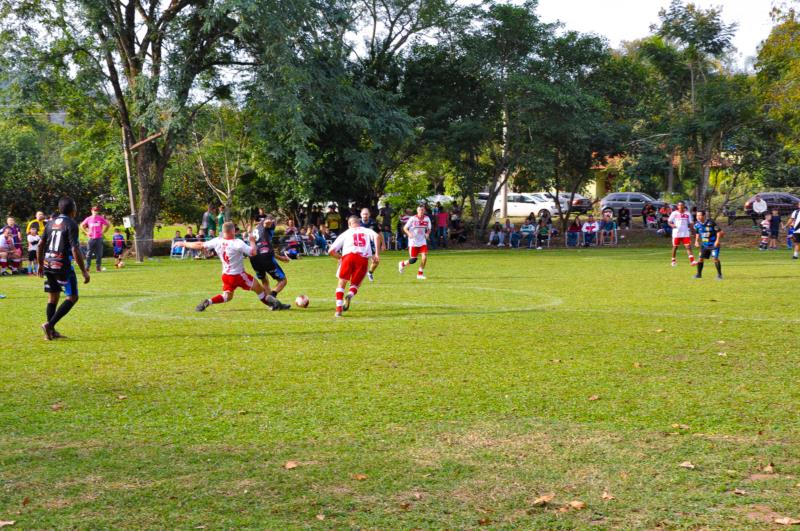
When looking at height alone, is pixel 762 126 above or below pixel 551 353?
above

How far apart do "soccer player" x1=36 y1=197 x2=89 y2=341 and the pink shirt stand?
44.9 feet

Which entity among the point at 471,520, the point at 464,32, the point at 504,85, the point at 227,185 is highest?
the point at 464,32

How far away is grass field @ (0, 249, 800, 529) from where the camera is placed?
209 inches

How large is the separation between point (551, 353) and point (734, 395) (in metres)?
2.72

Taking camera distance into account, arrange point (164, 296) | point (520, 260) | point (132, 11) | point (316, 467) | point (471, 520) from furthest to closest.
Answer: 1. point (132, 11)
2. point (520, 260)
3. point (164, 296)
4. point (316, 467)
5. point (471, 520)

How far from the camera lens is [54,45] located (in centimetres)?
3192

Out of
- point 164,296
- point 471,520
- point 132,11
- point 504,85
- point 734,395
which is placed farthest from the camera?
point 504,85

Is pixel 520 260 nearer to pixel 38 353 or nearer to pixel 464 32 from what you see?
pixel 464 32

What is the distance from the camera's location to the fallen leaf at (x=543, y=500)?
533cm

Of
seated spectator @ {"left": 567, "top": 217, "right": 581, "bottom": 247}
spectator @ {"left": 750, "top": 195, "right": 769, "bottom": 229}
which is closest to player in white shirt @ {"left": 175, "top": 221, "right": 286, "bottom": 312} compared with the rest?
seated spectator @ {"left": 567, "top": 217, "right": 581, "bottom": 247}

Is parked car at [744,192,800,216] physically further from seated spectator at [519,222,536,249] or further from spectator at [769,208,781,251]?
seated spectator at [519,222,536,249]

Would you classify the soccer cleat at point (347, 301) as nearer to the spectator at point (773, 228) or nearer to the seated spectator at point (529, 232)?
the seated spectator at point (529, 232)

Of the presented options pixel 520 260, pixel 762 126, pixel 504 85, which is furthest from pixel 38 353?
pixel 762 126

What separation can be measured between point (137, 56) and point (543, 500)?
30.8 meters
